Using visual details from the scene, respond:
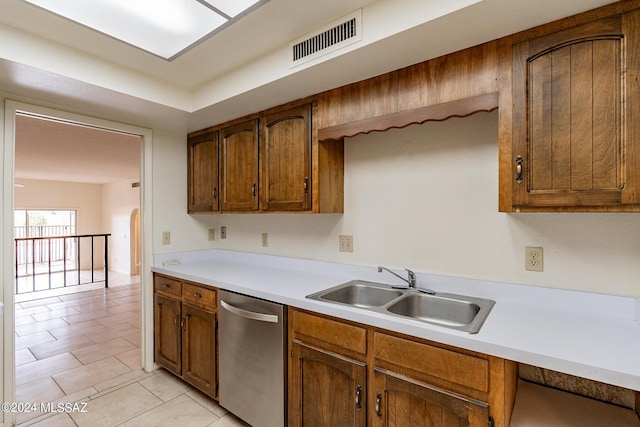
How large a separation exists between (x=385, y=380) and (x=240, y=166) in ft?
6.10

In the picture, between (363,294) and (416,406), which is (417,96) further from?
(416,406)

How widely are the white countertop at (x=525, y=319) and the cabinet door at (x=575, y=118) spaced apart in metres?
0.51

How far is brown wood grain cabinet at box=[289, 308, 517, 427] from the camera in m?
1.17

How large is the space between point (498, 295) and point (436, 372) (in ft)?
2.14

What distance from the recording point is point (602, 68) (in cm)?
120

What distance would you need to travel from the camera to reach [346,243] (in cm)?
227

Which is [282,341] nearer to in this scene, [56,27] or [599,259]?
[599,259]

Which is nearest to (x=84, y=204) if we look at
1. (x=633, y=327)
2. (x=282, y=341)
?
(x=282, y=341)

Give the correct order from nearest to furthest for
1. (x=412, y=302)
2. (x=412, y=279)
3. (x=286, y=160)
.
→ (x=412, y=302)
(x=412, y=279)
(x=286, y=160)

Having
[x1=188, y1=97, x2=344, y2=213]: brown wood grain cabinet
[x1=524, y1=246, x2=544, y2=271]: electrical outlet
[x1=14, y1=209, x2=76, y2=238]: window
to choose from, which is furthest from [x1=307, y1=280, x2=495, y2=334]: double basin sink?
[x1=14, y1=209, x2=76, y2=238]: window

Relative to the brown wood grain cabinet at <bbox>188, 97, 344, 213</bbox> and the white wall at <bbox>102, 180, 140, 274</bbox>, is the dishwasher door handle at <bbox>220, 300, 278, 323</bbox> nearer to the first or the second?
the brown wood grain cabinet at <bbox>188, 97, 344, 213</bbox>

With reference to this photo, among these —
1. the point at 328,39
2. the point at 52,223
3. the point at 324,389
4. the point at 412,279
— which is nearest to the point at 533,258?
the point at 412,279

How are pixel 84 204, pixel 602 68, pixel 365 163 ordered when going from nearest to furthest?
1. pixel 602 68
2. pixel 365 163
3. pixel 84 204

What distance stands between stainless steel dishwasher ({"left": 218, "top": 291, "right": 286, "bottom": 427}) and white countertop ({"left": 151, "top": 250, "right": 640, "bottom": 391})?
0.34ft
